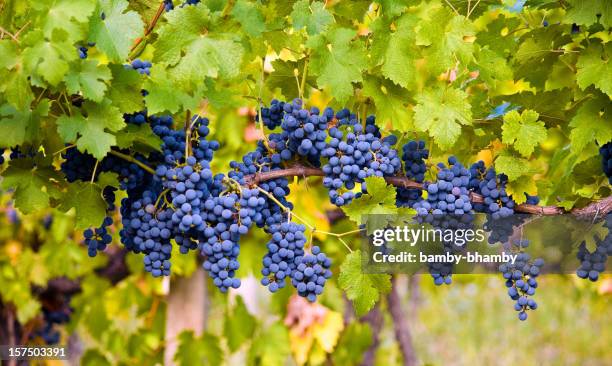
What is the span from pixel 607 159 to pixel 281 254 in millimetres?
909

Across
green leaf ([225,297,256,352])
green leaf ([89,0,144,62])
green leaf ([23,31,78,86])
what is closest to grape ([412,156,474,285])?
green leaf ([89,0,144,62])

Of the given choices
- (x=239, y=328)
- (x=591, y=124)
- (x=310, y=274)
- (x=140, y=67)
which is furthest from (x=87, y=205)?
(x=239, y=328)

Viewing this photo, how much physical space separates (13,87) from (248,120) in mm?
2172

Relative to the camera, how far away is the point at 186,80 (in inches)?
71.7

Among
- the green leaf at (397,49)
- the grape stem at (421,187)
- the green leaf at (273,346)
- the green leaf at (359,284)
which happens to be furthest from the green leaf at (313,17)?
the green leaf at (273,346)

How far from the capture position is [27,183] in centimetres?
201

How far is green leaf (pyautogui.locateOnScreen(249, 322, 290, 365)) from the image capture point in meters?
4.12

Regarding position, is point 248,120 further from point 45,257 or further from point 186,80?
point 186,80

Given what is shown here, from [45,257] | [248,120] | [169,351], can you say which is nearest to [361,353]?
[169,351]

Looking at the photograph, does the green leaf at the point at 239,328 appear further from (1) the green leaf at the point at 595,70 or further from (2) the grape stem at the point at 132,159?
(1) the green leaf at the point at 595,70

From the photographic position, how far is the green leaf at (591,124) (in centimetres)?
199

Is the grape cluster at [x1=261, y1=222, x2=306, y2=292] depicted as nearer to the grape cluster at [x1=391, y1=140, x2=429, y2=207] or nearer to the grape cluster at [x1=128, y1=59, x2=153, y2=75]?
the grape cluster at [x1=391, y1=140, x2=429, y2=207]

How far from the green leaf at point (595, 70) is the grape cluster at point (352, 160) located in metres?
0.51

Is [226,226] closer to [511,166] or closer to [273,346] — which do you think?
[511,166]
